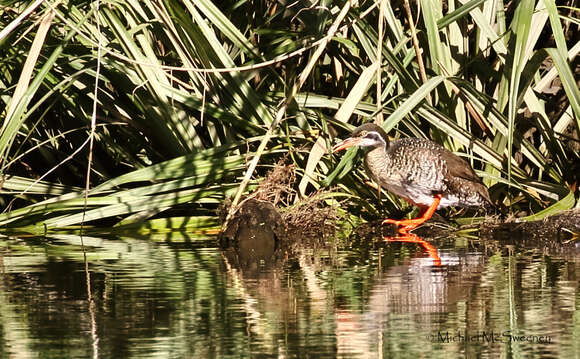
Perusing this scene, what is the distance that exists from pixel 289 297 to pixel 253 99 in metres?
2.77

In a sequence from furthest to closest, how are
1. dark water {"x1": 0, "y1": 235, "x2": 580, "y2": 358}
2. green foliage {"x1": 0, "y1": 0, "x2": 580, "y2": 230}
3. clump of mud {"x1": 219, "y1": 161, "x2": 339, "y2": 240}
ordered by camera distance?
green foliage {"x1": 0, "y1": 0, "x2": 580, "y2": 230}, clump of mud {"x1": 219, "y1": 161, "x2": 339, "y2": 240}, dark water {"x1": 0, "y1": 235, "x2": 580, "y2": 358}

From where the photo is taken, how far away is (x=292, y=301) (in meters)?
4.96

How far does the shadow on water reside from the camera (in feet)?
13.6

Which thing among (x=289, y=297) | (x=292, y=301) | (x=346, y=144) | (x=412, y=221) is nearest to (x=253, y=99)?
(x=346, y=144)

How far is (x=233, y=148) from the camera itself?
25.3 feet

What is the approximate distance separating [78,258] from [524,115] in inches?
132

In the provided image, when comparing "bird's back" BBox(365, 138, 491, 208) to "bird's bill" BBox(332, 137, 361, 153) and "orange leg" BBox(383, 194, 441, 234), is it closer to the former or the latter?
"orange leg" BBox(383, 194, 441, 234)

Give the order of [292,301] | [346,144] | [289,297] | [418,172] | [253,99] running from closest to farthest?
1. [292,301]
2. [289,297]
3. [346,144]
4. [253,99]
5. [418,172]

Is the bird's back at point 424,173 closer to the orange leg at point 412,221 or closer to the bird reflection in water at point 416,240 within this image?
the orange leg at point 412,221

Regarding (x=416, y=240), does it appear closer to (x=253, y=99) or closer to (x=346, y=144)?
(x=346, y=144)

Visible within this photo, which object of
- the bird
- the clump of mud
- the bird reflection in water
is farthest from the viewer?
the bird

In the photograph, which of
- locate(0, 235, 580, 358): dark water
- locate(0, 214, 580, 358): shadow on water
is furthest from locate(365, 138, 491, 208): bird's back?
locate(0, 235, 580, 358): dark water

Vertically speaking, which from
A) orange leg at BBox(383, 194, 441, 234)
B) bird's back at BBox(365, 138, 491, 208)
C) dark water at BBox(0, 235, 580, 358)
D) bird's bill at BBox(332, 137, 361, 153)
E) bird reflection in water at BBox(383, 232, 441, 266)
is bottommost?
dark water at BBox(0, 235, 580, 358)

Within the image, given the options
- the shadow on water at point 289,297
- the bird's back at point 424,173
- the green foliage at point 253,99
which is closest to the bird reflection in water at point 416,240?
the shadow on water at point 289,297
